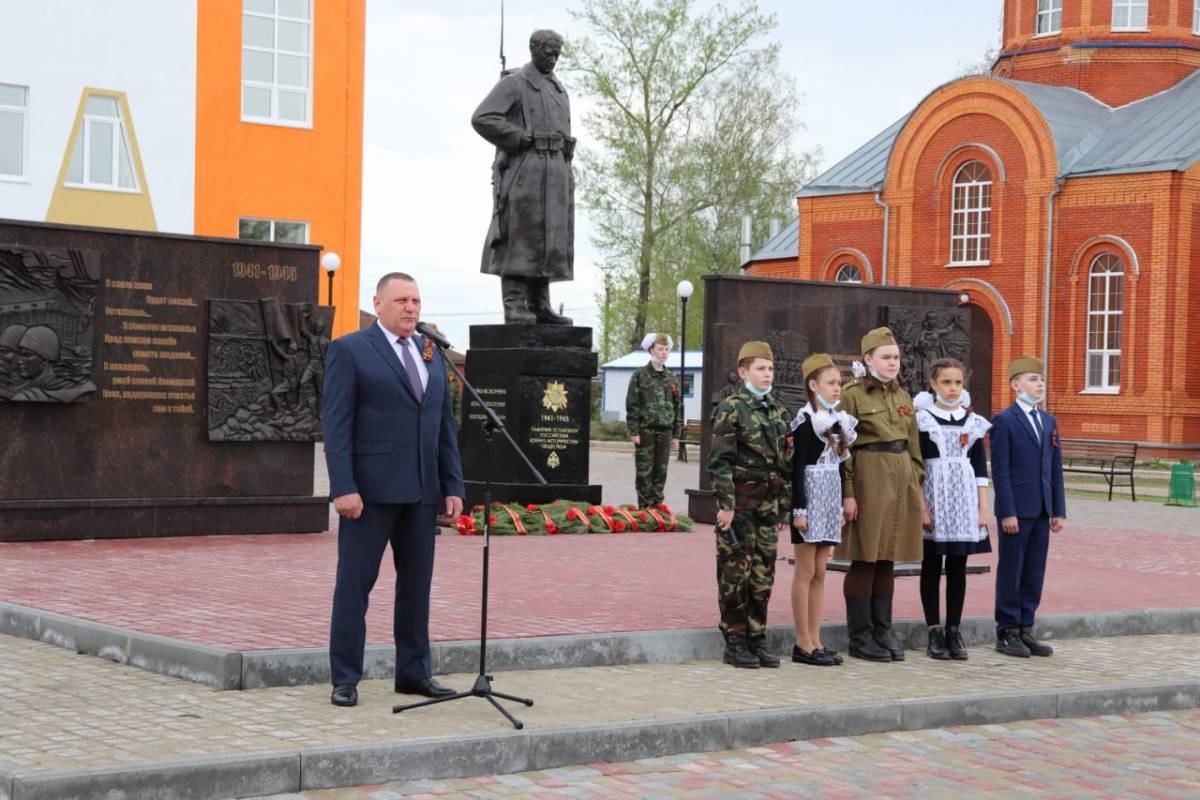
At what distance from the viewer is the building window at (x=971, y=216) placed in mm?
42406

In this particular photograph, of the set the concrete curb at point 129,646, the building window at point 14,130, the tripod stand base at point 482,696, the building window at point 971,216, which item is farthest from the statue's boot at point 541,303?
the building window at point 971,216

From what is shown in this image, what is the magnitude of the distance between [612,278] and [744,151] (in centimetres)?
629

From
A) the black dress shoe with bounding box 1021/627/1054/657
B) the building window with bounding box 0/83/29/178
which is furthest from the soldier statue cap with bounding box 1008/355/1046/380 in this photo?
the building window with bounding box 0/83/29/178

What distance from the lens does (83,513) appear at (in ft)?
44.9

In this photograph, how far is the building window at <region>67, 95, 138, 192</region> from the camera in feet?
109

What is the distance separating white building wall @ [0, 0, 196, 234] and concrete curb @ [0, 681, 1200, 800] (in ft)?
86.4

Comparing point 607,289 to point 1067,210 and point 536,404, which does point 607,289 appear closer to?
point 1067,210

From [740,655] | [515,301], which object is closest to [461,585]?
[740,655]

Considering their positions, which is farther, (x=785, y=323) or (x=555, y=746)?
(x=785, y=323)

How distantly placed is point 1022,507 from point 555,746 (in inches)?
167

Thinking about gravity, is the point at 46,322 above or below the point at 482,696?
above

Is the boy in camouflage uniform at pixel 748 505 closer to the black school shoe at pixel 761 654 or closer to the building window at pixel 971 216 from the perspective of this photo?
Answer: the black school shoe at pixel 761 654

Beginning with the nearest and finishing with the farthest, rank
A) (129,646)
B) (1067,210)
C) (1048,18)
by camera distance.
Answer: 1. (129,646)
2. (1067,210)
3. (1048,18)

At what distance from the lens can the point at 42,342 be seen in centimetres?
1338
